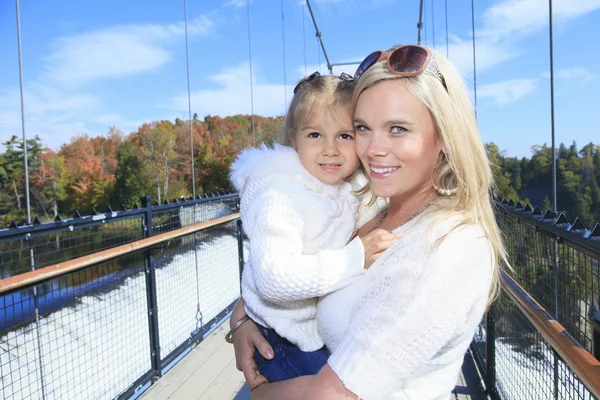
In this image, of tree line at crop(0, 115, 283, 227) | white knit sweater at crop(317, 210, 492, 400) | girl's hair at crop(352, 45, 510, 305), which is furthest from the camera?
tree line at crop(0, 115, 283, 227)

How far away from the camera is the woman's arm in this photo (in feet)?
2.37

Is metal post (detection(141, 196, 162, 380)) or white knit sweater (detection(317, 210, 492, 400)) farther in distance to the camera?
metal post (detection(141, 196, 162, 380))

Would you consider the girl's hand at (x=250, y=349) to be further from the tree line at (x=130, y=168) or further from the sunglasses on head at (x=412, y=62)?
the tree line at (x=130, y=168)

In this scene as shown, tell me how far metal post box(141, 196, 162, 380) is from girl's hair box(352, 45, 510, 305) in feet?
6.26

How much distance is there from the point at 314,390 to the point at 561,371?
976 mm

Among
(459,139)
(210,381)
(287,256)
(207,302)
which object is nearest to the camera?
(459,139)

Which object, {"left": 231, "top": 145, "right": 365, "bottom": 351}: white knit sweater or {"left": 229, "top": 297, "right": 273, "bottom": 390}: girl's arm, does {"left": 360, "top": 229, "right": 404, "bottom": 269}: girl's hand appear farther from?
{"left": 229, "top": 297, "right": 273, "bottom": 390}: girl's arm

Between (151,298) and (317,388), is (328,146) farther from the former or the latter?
(151,298)

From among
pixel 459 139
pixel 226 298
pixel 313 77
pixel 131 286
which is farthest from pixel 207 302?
pixel 459 139

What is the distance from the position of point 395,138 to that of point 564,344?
507 millimetres

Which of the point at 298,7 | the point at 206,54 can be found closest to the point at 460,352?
the point at 298,7

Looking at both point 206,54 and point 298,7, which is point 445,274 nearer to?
point 298,7

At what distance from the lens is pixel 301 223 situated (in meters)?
1.06

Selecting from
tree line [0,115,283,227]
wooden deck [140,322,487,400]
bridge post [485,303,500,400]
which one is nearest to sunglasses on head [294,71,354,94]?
bridge post [485,303,500,400]
